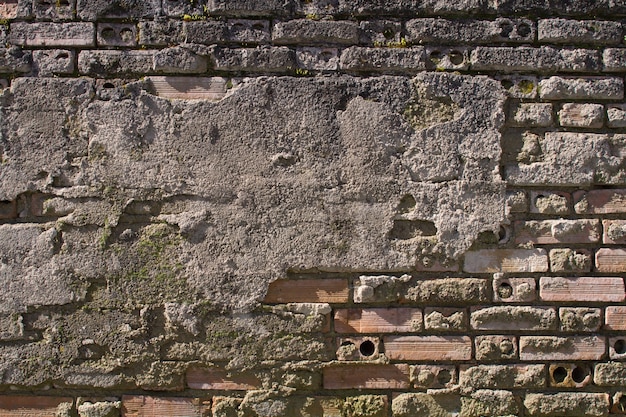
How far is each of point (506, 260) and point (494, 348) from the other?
33 centimetres

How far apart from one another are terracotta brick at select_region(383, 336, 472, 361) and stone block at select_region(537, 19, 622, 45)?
3.90ft

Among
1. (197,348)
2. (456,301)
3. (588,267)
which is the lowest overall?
(197,348)

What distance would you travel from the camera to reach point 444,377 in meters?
2.03

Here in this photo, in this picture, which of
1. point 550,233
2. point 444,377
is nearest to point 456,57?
point 550,233

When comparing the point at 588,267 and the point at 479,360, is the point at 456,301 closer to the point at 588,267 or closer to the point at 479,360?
the point at 479,360

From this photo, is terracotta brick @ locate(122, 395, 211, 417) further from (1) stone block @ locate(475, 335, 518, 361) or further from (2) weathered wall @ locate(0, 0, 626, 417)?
(1) stone block @ locate(475, 335, 518, 361)

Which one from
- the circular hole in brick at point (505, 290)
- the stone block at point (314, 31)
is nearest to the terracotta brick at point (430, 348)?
the circular hole in brick at point (505, 290)

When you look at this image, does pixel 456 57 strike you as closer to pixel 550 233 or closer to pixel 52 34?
pixel 550 233

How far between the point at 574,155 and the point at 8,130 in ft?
6.94

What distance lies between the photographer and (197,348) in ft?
6.57

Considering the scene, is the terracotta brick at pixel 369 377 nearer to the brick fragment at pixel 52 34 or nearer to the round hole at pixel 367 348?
the round hole at pixel 367 348

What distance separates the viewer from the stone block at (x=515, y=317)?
2014 millimetres

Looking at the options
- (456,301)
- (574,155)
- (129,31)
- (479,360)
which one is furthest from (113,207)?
(574,155)

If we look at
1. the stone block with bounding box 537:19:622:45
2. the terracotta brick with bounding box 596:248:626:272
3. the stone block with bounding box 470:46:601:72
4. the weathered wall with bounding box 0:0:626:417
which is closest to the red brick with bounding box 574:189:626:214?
the weathered wall with bounding box 0:0:626:417
